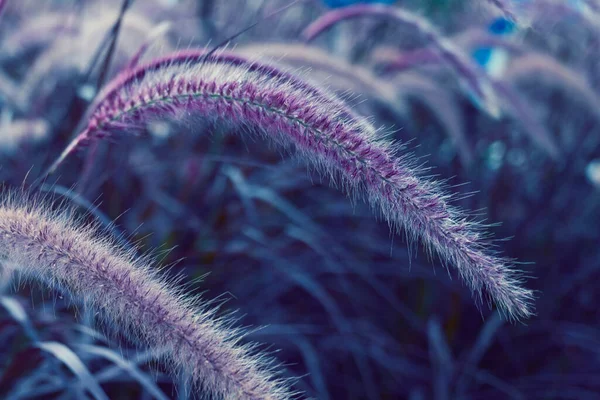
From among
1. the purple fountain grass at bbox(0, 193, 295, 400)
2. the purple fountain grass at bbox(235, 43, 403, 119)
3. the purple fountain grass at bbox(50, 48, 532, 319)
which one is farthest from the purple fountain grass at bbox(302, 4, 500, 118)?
the purple fountain grass at bbox(0, 193, 295, 400)

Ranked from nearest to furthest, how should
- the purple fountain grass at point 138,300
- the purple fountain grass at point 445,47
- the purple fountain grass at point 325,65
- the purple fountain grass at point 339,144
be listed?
the purple fountain grass at point 138,300 < the purple fountain grass at point 339,144 < the purple fountain grass at point 445,47 < the purple fountain grass at point 325,65

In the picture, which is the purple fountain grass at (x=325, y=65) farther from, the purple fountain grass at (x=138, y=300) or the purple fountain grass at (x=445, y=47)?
the purple fountain grass at (x=138, y=300)

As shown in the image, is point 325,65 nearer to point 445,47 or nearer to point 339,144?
point 445,47

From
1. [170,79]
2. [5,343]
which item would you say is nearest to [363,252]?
[5,343]

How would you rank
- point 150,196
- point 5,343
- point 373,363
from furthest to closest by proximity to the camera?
point 373,363 < point 150,196 < point 5,343

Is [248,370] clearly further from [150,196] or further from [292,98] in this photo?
[150,196]

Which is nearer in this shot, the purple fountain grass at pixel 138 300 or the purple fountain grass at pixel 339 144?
the purple fountain grass at pixel 138 300

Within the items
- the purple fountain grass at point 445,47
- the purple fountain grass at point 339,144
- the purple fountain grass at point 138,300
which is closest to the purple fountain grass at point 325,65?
the purple fountain grass at point 445,47
